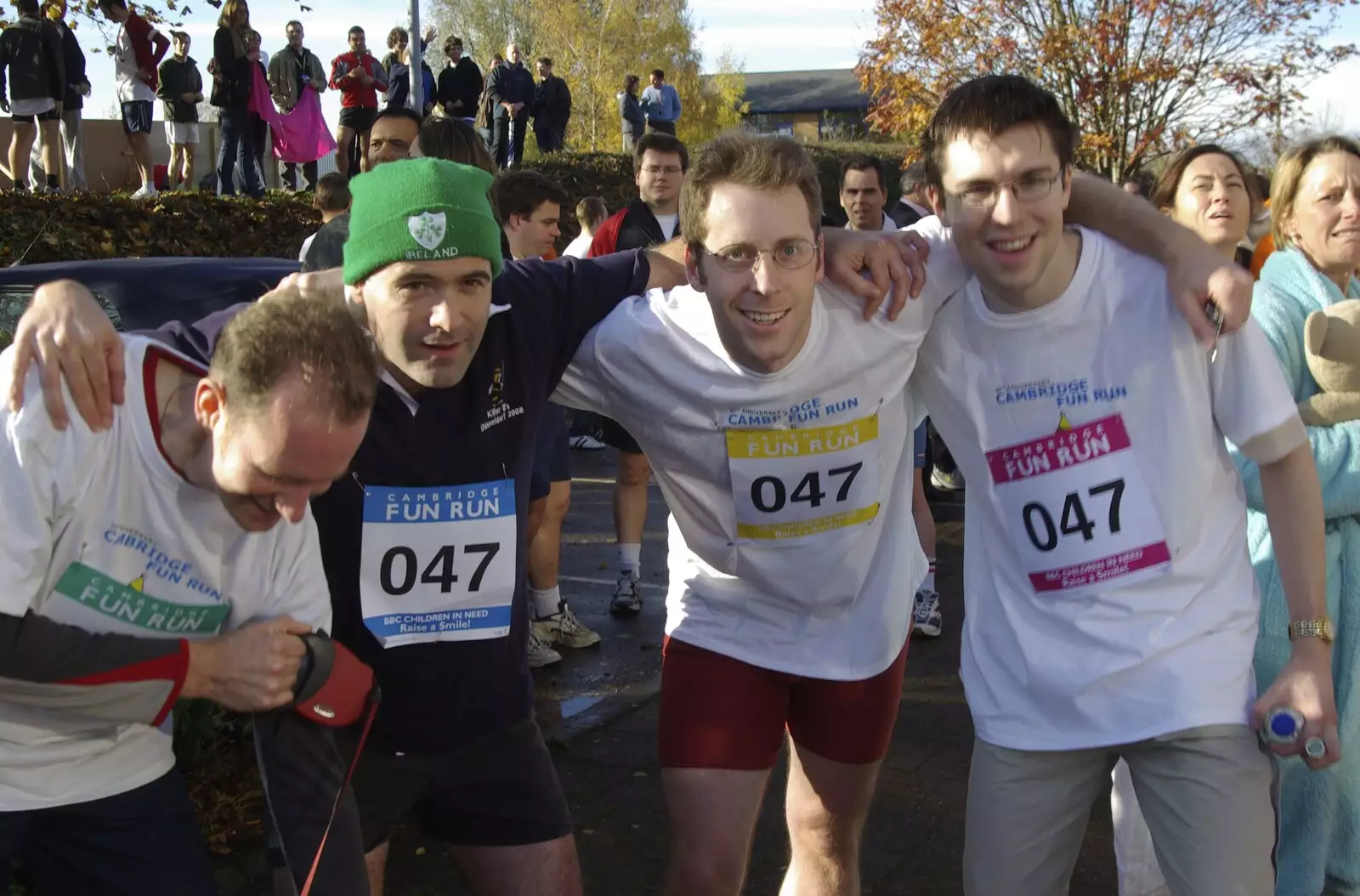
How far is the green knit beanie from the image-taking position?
103 inches

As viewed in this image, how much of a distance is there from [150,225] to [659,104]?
40.4ft

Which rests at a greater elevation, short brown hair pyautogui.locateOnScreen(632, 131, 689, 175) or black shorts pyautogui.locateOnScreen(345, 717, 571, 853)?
short brown hair pyautogui.locateOnScreen(632, 131, 689, 175)

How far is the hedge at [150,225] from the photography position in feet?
31.9

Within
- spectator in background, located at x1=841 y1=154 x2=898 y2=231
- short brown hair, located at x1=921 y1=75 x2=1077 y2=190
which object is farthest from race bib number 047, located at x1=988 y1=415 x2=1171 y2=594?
spectator in background, located at x1=841 y1=154 x2=898 y2=231

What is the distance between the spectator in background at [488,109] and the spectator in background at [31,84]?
23.0ft

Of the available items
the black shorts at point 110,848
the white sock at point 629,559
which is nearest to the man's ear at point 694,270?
the black shorts at point 110,848

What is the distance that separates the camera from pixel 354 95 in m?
14.5

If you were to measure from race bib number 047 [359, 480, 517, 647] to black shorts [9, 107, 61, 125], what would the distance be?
9.87m

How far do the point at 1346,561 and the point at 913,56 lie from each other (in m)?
17.4

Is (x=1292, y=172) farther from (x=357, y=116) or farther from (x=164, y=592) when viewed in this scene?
(x=357, y=116)

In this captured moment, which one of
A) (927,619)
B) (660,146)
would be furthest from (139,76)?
(927,619)

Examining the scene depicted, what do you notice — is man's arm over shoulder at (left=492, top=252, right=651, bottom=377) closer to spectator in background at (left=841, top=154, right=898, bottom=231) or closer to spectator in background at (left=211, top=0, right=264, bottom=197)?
spectator in background at (left=841, top=154, right=898, bottom=231)

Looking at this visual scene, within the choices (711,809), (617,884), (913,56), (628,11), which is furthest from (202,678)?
(628,11)

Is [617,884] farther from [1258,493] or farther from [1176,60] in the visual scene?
[1176,60]
